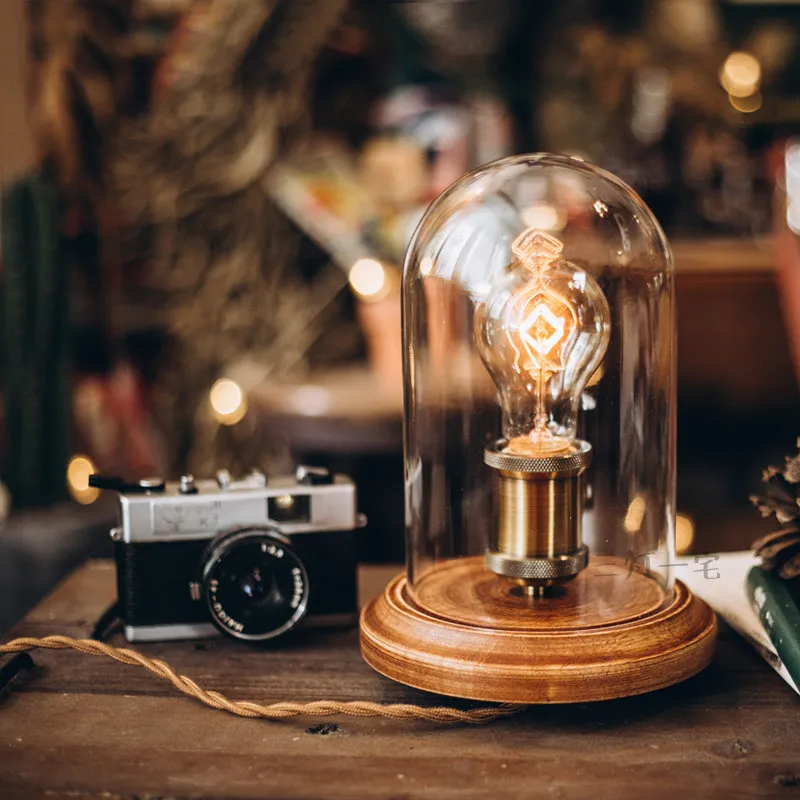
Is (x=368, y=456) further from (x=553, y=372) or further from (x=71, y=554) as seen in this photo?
(x=553, y=372)

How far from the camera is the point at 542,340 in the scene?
823mm

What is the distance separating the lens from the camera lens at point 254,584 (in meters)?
0.82

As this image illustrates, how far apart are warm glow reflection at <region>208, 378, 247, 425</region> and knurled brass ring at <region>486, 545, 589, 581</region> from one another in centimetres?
160

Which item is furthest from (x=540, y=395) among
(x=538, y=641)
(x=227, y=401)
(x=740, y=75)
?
(x=740, y=75)

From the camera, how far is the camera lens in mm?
822

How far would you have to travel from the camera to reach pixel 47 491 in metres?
2.01

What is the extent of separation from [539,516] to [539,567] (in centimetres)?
4

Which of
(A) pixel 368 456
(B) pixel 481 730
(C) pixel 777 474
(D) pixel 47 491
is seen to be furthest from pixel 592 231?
(D) pixel 47 491

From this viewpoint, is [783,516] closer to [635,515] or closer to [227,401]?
[635,515]

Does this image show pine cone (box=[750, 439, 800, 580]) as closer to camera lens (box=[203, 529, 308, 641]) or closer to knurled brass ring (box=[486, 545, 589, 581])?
knurled brass ring (box=[486, 545, 589, 581])

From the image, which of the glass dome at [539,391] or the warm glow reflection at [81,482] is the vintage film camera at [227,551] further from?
the warm glow reflection at [81,482]

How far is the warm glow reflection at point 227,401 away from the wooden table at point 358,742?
153 cm

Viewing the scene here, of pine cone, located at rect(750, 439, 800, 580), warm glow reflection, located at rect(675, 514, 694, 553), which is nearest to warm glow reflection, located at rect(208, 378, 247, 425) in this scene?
warm glow reflection, located at rect(675, 514, 694, 553)

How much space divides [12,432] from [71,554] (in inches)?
11.1
